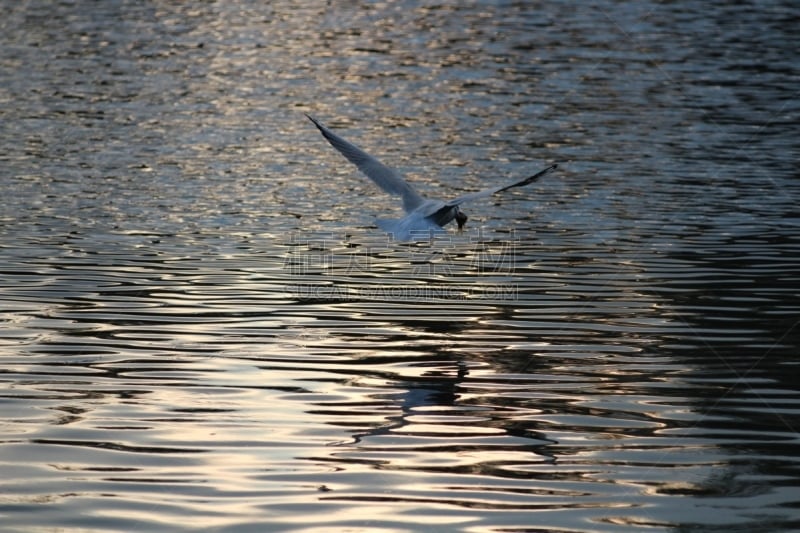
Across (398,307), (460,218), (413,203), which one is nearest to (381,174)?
(413,203)

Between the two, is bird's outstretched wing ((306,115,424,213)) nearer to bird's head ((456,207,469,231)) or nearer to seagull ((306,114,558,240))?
seagull ((306,114,558,240))

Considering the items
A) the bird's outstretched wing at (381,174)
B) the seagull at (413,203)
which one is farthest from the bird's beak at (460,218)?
the bird's outstretched wing at (381,174)

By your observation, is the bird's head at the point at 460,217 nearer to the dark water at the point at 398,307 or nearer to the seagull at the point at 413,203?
the seagull at the point at 413,203

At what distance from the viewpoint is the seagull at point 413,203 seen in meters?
12.8

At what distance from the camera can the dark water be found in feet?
27.4

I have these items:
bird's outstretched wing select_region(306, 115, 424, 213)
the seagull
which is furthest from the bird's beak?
bird's outstretched wing select_region(306, 115, 424, 213)

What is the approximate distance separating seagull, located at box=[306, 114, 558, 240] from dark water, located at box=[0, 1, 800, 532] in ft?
2.44

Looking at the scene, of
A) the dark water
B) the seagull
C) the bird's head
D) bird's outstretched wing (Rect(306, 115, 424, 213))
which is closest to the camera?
the dark water

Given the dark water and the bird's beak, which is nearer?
the dark water

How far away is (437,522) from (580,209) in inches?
431

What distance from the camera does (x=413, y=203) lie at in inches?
575

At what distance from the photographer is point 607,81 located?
29953 mm

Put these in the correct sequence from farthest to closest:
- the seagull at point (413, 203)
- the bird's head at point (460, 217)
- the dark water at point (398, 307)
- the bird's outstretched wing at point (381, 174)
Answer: the bird's outstretched wing at point (381, 174), the bird's head at point (460, 217), the seagull at point (413, 203), the dark water at point (398, 307)

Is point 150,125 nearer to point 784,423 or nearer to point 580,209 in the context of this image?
point 580,209
